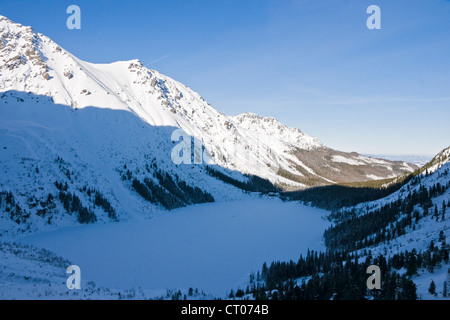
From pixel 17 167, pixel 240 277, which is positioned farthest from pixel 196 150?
pixel 240 277

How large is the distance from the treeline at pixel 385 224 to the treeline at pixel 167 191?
5964cm

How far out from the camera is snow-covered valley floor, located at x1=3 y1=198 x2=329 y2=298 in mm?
31484

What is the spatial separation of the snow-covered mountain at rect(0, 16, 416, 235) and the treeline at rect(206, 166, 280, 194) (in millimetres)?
1840

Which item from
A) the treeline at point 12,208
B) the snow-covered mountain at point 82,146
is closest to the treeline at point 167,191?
the snow-covered mountain at point 82,146

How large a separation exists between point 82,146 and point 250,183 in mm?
108642

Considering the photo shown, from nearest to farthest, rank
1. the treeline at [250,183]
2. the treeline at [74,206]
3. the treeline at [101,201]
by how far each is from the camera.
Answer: the treeline at [74,206]
the treeline at [101,201]
the treeline at [250,183]

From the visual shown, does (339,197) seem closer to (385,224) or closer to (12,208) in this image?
(385,224)

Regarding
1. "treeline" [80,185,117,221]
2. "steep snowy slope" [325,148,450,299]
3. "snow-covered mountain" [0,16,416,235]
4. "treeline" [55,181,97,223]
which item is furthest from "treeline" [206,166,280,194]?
"steep snowy slope" [325,148,450,299]

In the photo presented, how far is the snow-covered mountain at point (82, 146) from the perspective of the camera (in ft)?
205

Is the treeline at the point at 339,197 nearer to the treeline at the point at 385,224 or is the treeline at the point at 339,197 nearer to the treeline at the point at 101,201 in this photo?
the treeline at the point at 385,224

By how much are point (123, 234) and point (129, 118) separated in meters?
94.6

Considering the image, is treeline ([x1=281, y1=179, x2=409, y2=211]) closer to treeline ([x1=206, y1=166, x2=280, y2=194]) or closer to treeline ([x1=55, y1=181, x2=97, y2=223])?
A: treeline ([x1=206, y1=166, x2=280, y2=194])
